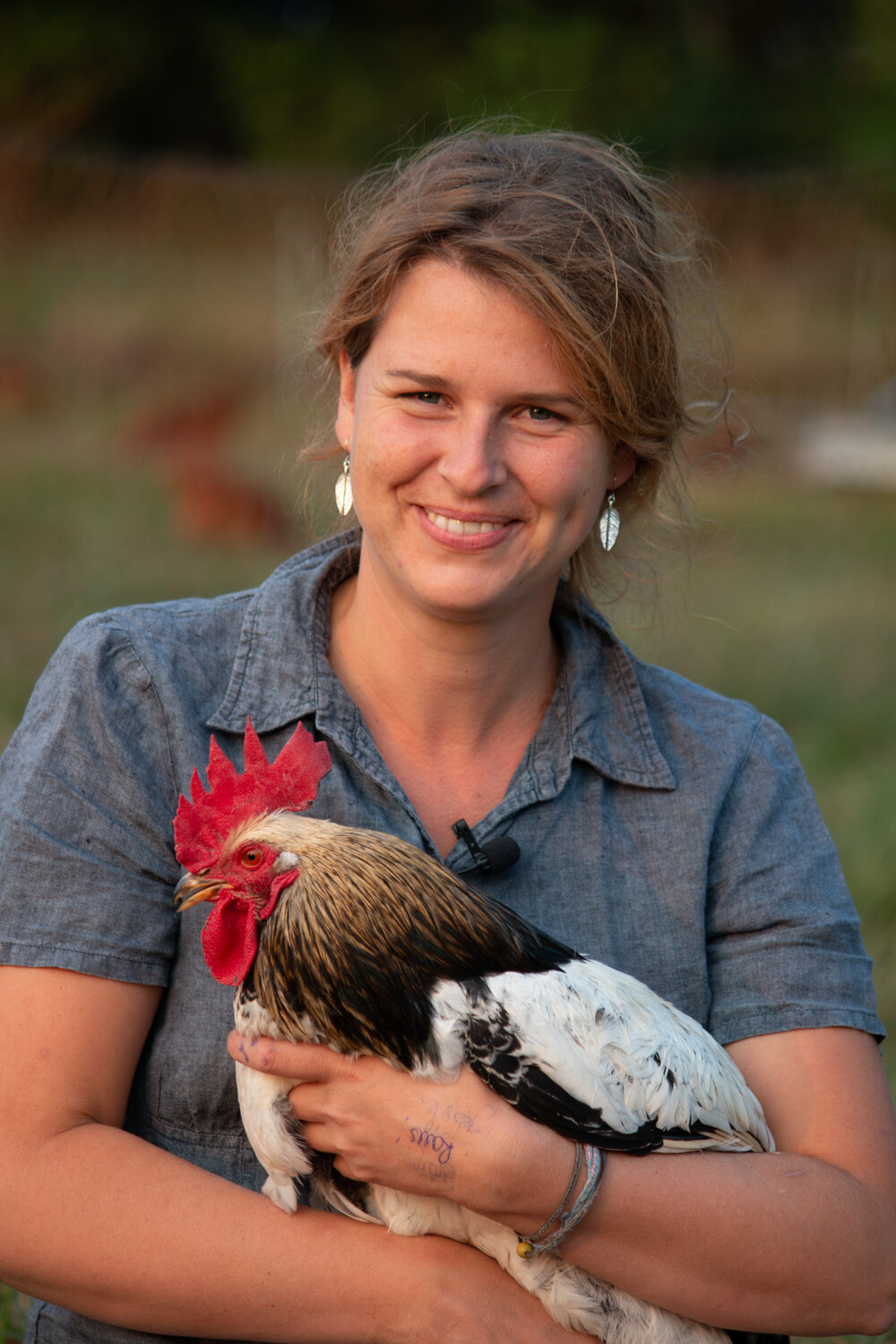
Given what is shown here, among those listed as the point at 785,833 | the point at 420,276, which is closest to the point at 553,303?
the point at 420,276

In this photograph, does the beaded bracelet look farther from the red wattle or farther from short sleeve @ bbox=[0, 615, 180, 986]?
short sleeve @ bbox=[0, 615, 180, 986]

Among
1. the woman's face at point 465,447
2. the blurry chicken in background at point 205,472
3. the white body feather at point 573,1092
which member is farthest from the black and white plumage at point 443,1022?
the blurry chicken in background at point 205,472

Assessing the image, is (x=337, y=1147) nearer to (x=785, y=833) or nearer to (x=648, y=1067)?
(x=648, y=1067)

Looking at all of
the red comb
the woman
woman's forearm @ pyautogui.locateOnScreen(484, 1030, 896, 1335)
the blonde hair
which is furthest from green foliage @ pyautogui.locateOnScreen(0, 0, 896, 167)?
woman's forearm @ pyautogui.locateOnScreen(484, 1030, 896, 1335)

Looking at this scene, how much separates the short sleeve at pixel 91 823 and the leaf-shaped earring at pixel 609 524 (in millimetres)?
1048

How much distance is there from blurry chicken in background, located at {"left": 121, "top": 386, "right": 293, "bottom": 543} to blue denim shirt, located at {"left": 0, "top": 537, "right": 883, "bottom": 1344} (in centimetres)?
637

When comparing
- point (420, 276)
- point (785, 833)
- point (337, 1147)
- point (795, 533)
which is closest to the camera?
point (337, 1147)

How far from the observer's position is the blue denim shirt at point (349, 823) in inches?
80.9

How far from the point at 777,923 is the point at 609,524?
90 cm

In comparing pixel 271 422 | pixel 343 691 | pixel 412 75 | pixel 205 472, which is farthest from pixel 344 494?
pixel 412 75

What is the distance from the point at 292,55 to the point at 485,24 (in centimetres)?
332

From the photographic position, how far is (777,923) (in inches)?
93.4

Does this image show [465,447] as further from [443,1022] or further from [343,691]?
[443,1022]

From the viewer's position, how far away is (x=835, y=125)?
2008 centimetres
